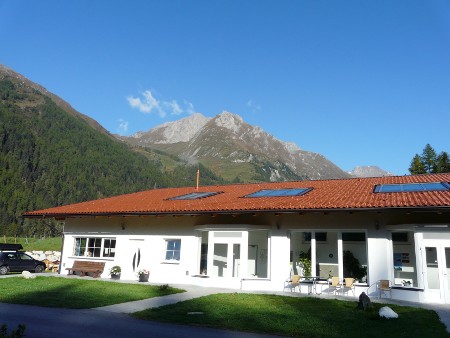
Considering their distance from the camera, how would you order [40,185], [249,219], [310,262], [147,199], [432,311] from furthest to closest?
[40,185] < [147,199] < [249,219] < [310,262] < [432,311]

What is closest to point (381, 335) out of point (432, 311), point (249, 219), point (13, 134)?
point (432, 311)

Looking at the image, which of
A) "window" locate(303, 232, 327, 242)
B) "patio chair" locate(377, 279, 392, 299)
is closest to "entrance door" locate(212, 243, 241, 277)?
"window" locate(303, 232, 327, 242)

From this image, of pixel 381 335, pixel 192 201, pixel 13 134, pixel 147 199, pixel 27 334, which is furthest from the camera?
pixel 13 134

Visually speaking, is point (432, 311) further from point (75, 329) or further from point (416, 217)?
point (75, 329)

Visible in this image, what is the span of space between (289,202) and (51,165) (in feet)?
433

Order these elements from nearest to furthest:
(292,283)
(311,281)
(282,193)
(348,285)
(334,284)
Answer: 1. (348,285)
2. (334,284)
3. (311,281)
4. (292,283)
5. (282,193)

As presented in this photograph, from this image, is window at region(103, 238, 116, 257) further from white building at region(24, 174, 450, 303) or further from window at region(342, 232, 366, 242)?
window at region(342, 232, 366, 242)

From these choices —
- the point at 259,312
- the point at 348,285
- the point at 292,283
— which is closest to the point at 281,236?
the point at 292,283

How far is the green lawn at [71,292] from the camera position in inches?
510

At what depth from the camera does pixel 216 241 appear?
1856cm

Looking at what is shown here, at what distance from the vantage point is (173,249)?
20.4 meters

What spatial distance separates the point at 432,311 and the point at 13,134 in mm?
147904

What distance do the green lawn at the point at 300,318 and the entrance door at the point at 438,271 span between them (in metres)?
2.35

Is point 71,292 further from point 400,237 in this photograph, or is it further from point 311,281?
point 400,237
